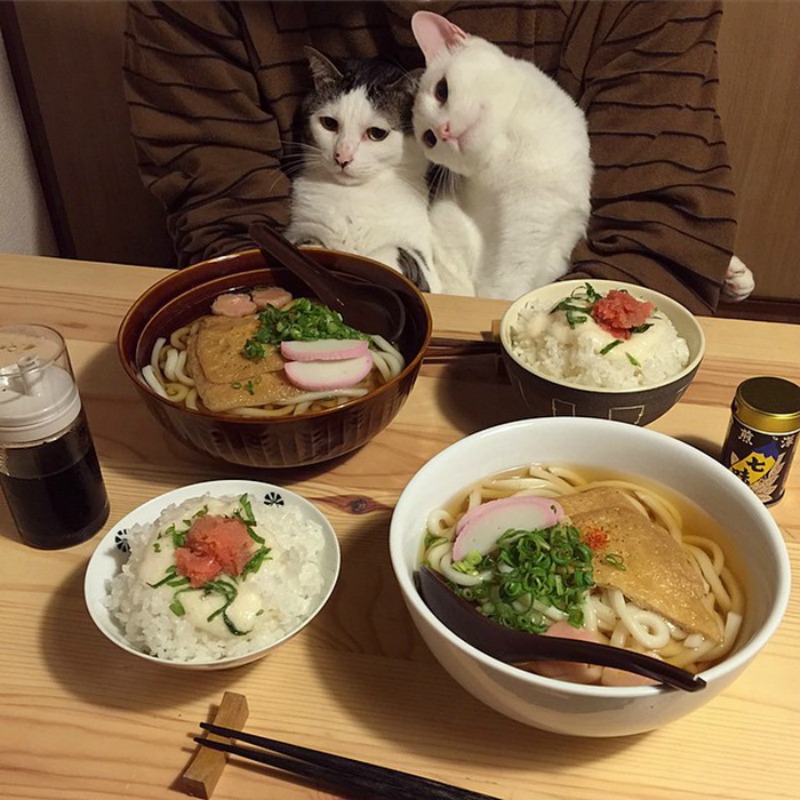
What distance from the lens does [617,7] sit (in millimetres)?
1556

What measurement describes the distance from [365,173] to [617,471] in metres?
1.02

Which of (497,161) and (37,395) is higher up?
(37,395)

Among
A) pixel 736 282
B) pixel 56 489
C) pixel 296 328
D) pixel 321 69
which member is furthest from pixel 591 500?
pixel 736 282

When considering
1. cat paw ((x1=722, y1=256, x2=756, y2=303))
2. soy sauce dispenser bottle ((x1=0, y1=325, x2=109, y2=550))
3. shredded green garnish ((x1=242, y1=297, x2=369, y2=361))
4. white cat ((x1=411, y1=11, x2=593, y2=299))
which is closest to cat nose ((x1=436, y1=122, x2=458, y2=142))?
white cat ((x1=411, y1=11, x2=593, y2=299))

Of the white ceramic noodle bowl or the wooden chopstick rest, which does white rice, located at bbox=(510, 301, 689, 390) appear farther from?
the wooden chopstick rest

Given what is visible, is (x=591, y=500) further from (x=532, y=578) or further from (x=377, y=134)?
(x=377, y=134)

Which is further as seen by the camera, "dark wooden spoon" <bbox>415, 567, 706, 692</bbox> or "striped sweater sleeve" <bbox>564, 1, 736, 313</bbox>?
"striped sweater sleeve" <bbox>564, 1, 736, 313</bbox>

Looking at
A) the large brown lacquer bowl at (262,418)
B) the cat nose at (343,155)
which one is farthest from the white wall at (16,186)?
the large brown lacquer bowl at (262,418)

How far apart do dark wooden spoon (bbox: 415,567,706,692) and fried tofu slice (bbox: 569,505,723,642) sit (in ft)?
0.36

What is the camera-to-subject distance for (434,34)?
1.52 m

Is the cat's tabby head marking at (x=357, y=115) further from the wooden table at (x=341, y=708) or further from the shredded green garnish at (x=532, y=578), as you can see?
the shredded green garnish at (x=532, y=578)

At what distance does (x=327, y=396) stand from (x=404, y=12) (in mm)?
916

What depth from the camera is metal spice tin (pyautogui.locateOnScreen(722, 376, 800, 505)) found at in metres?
0.91

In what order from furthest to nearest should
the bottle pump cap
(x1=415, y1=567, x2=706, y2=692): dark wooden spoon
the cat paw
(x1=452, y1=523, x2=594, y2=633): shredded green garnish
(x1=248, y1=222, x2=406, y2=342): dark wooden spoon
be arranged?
the cat paw → (x1=248, y1=222, x2=406, y2=342): dark wooden spoon → the bottle pump cap → (x1=452, y1=523, x2=594, y2=633): shredded green garnish → (x1=415, y1=567, x2=706, y2=692): dark wooden spoon
